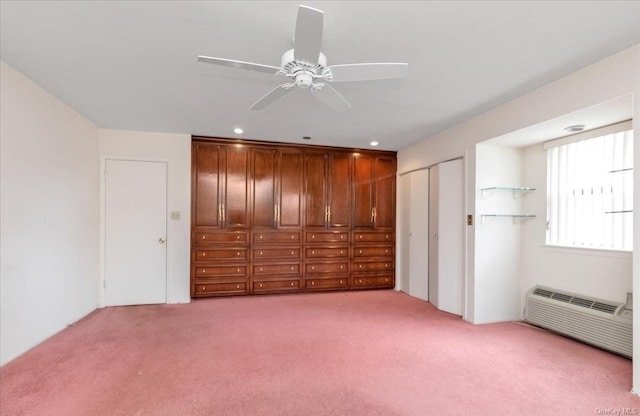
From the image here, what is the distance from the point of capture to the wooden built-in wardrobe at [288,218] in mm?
4691

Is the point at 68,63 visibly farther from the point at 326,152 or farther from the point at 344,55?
the point at 326,152

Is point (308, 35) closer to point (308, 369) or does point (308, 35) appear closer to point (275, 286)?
point (308, 369)

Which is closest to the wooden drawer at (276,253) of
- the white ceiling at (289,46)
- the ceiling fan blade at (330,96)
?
the white ceiling at (289,46)

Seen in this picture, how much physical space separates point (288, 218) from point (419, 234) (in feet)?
6.84

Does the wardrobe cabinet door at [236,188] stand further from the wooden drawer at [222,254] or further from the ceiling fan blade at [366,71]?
the ceiling fan blade at [366,71]

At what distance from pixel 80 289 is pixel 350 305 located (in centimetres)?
341

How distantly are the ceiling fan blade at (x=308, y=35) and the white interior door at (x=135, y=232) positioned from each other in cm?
349

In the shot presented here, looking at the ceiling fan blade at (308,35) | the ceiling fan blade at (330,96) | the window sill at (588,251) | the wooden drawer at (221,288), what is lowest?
the wooden drawer at (221,288)

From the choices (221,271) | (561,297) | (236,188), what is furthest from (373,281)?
(236,188)

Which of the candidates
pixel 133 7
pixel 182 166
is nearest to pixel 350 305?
pixel 182 166

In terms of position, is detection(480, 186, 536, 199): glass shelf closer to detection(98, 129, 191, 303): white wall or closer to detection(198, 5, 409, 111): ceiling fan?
detection(198, 5, 409, 111): ceiling fan

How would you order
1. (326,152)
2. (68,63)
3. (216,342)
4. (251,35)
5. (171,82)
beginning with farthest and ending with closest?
(326,152) < (216,342) < (171,82) < (68,63) < (251,35)

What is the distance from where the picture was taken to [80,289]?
12.3 feet

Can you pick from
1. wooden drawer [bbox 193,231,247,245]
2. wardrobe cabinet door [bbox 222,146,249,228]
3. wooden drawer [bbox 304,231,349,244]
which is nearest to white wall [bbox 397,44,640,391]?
wooden drawer [bbox 304,231,349,244]
